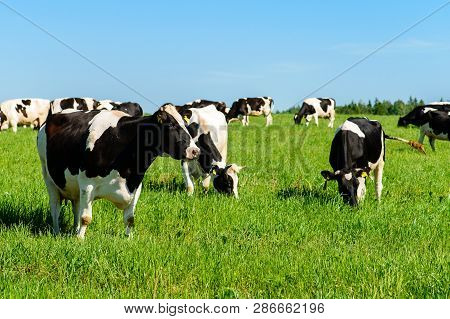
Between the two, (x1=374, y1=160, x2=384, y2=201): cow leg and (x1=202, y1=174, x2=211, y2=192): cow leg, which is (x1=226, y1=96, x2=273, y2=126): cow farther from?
(x1=374, y1=160, x2=384, y2=201): cow leg

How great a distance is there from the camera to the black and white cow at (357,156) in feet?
31.7

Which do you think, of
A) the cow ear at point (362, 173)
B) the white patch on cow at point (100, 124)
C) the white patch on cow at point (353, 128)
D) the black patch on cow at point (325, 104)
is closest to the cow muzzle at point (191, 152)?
the white patch on cow at point (100, 124)

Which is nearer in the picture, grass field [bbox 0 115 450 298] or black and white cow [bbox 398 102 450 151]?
grass field [bbox 0 115 450 298]

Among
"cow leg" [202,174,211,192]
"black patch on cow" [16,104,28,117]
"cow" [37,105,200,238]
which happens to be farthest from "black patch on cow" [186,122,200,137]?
"black patch on cow" [16,104,28,117]

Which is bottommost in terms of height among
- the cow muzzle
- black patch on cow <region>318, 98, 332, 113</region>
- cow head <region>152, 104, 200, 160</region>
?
the cow muzzle

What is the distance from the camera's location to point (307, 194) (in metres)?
10.4

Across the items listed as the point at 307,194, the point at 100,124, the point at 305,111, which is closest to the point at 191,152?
the point at 100,124

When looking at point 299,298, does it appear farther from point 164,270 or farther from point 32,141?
point 32,141

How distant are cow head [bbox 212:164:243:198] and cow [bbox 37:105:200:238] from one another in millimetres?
3495

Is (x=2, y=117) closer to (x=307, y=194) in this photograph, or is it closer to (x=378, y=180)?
(x=307, y=194)

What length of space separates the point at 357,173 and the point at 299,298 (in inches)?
217

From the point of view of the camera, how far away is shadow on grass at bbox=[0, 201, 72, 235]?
25.7 feet

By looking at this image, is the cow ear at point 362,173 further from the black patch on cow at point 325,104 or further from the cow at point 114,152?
the black patch on cow at point 325,104

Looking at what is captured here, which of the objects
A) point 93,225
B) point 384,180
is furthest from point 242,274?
point 384,180
